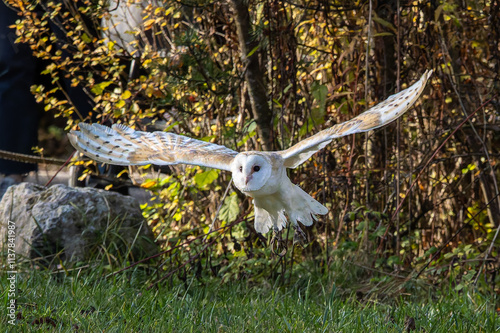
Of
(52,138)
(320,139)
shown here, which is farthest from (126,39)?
(52,138)

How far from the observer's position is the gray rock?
4320 mm

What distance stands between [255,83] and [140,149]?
128cm

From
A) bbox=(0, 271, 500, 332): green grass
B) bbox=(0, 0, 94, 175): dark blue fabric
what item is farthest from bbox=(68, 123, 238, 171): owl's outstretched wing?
bbox=(0, 0, 94, 175): dark blue fabric

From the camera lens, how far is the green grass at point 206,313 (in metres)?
2.82

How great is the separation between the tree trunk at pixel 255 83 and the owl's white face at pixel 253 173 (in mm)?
1571

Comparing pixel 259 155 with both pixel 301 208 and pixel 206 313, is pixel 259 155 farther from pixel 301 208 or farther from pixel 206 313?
pixel 206 313

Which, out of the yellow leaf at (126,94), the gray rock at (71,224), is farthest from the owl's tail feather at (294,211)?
the yellow leaf at (126,94)

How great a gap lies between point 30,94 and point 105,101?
737 mm

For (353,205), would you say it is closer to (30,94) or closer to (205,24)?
(205,24)

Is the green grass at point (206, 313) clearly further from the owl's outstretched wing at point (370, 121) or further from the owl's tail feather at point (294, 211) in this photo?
the owl's outstretched wing at point (370, 121)

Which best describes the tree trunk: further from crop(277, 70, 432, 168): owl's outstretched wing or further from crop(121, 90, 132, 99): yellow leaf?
crop(277, 70, 432, 168): owl's outstretched wing

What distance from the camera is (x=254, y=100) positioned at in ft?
15.2

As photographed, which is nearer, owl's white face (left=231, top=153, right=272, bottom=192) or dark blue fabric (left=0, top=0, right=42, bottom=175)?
owl's white face (left=231, top=153, right=272, bottom=192)

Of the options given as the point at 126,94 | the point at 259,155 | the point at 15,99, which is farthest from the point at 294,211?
the point at 15,99
